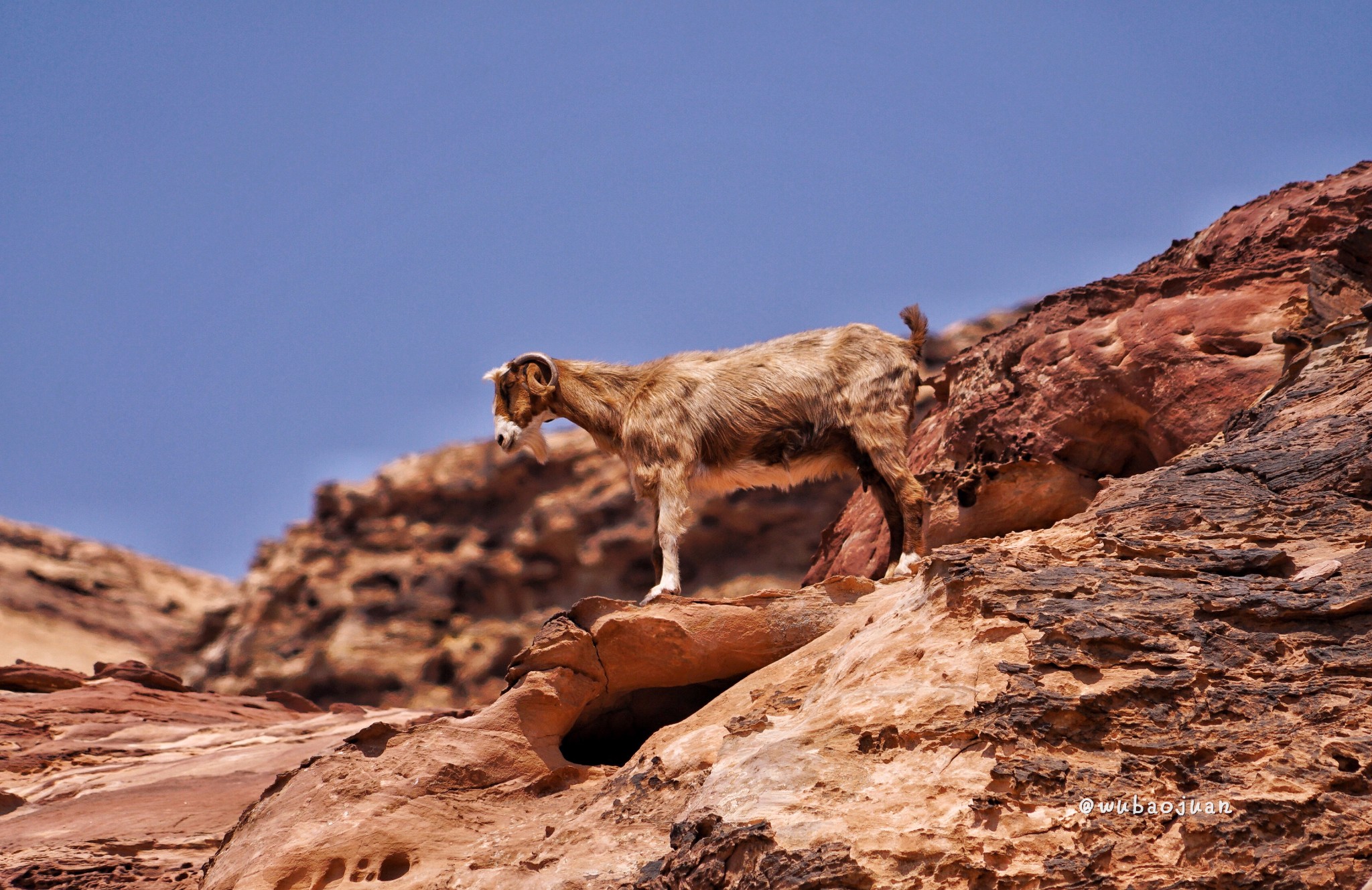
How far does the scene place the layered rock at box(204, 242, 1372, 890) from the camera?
245 inches

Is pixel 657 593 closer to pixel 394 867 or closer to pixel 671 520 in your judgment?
pixel 671 520

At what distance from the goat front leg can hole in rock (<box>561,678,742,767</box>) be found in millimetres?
818

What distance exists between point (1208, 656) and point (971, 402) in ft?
20.4

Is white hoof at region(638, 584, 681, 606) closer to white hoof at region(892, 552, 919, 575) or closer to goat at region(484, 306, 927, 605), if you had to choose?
goat at region(484, 306, 927, 605)


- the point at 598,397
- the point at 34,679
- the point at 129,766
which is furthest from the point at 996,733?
the point at 34,679

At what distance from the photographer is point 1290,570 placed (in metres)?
7.46

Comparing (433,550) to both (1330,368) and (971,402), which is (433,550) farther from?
(1330,368)

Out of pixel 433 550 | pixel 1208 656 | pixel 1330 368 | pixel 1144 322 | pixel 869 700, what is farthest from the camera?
pixel 433 550

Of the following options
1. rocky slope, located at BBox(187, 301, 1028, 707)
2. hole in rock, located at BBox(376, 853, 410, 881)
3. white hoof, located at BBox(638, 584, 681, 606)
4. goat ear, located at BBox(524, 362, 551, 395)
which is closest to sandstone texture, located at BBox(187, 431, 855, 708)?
rocky slope, located at BBox(187, 301, 1028, 707)

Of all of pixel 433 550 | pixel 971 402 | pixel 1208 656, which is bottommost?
pixel 1208 656

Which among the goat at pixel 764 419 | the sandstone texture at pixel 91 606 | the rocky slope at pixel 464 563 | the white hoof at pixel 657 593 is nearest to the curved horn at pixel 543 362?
the goat at pixel 764 419

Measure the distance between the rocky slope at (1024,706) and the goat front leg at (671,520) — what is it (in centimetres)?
72

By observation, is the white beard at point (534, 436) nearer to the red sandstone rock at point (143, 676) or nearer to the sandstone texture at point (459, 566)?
the red sandstone rock at point (143, 676)

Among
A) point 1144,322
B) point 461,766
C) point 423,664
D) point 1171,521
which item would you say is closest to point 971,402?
point 1144,322
